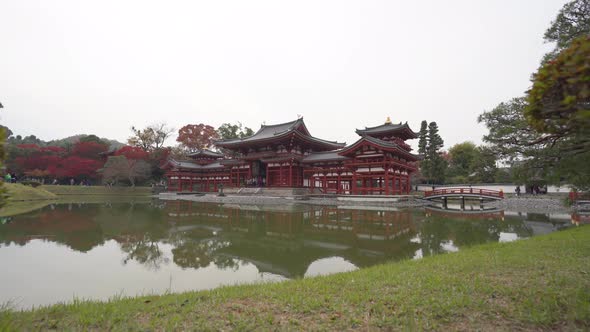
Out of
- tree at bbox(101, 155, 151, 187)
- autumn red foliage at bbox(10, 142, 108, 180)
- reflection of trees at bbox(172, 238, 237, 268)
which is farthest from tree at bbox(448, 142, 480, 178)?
autumn red foliage at bbox(10, 142, 108, 180)

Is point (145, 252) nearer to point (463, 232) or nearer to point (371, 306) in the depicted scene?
point (371, 306)

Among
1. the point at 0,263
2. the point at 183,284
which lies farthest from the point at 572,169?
the point at 0,263

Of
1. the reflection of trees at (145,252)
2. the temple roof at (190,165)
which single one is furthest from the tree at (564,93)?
the temple roof at (190,165)

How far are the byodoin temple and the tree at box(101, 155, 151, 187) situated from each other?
5.06 meters

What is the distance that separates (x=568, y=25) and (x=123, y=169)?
45.6 m

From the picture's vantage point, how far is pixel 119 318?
10.9 ft

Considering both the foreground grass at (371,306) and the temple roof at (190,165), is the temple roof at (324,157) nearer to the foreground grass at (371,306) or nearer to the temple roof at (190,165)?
the temple roof at (190,165)

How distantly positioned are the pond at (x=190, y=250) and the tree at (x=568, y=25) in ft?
25.3

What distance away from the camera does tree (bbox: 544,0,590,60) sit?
988 cm

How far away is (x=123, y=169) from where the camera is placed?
39094 mm

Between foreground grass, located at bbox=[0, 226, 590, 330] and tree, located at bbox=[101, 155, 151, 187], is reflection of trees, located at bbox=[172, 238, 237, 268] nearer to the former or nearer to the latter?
foreground grass, located at bbox=[0, 226, 590, 330]

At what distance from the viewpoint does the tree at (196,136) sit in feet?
182

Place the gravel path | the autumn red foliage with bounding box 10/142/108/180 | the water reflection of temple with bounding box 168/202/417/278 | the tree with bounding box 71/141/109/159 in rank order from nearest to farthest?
the water reflection of temple with bounding box 168/202/417/278
the gravel path
the autumn red foliage with bounding box 10/142/108/180
the tree with bounding box 71/141/109/159

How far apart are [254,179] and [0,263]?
90.8 feet
